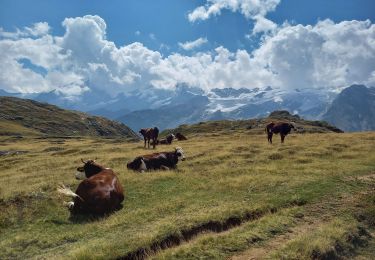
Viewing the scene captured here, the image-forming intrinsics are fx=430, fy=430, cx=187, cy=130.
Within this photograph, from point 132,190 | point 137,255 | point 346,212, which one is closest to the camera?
point 137,255

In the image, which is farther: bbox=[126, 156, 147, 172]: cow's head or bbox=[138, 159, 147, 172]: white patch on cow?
bbox=[126, 156, 147, 172]: cow's head

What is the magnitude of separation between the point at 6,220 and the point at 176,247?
28.0 ft

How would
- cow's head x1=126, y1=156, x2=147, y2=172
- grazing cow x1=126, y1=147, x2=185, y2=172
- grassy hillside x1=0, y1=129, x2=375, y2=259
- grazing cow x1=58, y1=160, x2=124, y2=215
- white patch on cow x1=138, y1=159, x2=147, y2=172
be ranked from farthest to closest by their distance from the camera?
grazing cow x1=126, y1=147, x2=185, y2=172
cow's head x1=126, y1=156, x2=147, y2=172
white patch on cow x1=138, y1=159, x2=147, y2=172
grazing cow x1=58, y1=160, x2=124, y2=215
grassy hillside x1=0, y1=129, x2=375, y2=259

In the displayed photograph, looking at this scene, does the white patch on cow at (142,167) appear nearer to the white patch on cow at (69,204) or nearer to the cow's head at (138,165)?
the cow's head at (138,165)

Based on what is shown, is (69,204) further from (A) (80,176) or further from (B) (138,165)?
(B) (138,165)

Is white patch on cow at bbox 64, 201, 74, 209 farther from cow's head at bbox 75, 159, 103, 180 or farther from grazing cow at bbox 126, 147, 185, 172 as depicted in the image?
grazing cow at bbox 126, 147, 185, 172

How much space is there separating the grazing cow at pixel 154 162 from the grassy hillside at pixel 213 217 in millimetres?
1024

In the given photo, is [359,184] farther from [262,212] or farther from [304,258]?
[304,258]

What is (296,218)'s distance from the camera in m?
16.7

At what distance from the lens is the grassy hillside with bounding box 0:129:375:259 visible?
13953 millimetres

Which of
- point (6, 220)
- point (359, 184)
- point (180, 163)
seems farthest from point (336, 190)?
point (6, 220)

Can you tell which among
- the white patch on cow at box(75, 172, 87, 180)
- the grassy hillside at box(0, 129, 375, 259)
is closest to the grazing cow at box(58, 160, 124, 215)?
the grassy hillside at box(0, 129, 375, 259)

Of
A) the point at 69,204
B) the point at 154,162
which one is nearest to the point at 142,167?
the point at 154,162

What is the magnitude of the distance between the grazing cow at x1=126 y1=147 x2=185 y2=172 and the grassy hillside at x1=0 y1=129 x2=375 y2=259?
1.02 metres
